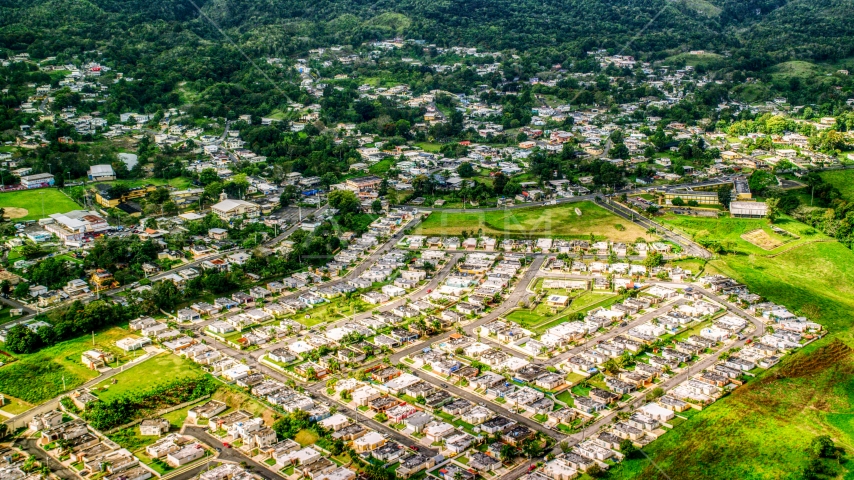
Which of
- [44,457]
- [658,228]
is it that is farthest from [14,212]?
[658,228]

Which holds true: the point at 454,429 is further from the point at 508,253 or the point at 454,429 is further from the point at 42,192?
the point at 42,192

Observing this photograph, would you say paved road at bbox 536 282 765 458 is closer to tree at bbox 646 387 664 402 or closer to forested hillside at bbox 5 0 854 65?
tree at bbox 646 387 664 402

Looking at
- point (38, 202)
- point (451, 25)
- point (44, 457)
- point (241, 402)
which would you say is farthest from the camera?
point (451, 25)

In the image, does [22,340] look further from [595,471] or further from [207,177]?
[207,177]

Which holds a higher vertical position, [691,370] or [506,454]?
[506,454]

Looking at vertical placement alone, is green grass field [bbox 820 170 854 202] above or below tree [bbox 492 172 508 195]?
below

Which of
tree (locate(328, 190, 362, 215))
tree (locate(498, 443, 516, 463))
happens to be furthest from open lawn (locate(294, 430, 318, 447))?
tree (locate(328, 190, 362, 215))

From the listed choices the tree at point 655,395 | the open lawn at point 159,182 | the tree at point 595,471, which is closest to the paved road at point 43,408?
the tree at point 595,471
